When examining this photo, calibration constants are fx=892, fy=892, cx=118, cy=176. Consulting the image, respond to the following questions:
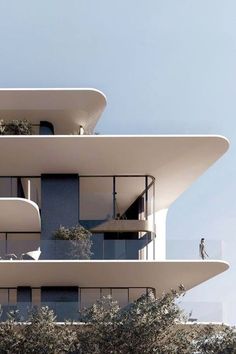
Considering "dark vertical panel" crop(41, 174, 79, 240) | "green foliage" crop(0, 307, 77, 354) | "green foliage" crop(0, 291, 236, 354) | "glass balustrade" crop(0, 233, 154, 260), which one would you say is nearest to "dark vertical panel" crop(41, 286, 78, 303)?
"dark vertical panel" crop(41, 174, 79, 240)

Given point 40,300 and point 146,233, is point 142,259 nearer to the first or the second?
point 146,233

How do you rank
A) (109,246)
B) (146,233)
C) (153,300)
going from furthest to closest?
(146,233)
(109,246)
(153,300)

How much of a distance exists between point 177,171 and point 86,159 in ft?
13.8

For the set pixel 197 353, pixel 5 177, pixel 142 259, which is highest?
pixel 5 177

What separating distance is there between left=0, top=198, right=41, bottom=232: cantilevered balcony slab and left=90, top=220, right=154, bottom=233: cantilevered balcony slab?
255 centimetres

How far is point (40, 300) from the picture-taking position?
3659 centimetres

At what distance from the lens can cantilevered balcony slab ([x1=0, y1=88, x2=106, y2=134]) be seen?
123 ft

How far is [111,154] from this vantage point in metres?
35.5

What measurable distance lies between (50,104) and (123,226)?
613 centimetres

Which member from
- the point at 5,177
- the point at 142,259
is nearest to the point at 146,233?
the point at 142,259

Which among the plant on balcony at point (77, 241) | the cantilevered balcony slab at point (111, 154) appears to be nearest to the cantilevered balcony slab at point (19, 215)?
the plant on balcony at point (77, 241)

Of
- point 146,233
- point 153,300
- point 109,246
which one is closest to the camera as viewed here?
Result: point 153,300

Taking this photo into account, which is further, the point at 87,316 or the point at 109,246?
the point at 109,246

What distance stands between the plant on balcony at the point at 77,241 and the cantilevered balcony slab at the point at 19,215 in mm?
1380
